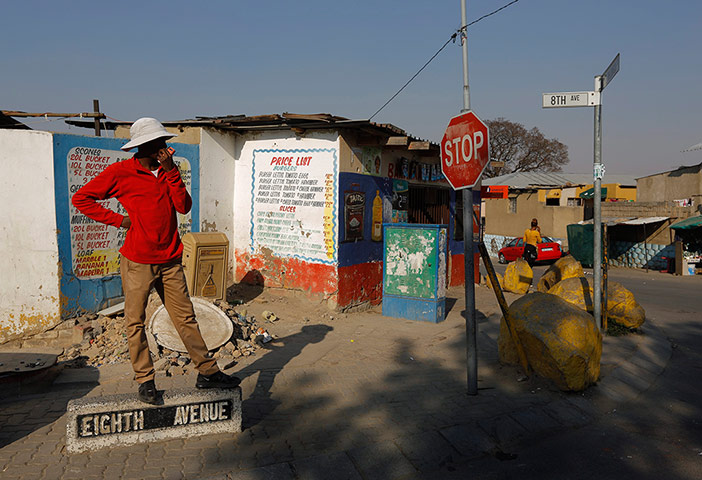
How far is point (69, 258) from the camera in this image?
721cm

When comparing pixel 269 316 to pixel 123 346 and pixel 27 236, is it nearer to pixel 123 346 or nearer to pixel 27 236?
pixel 123 346

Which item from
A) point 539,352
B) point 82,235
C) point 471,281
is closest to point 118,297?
point 82,235

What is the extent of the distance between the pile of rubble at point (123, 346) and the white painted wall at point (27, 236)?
568 mm

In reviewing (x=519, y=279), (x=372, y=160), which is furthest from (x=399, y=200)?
(x=519, y=279)

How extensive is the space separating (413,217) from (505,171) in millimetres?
44183

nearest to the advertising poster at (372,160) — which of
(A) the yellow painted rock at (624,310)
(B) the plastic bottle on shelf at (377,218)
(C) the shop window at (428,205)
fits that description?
(B) the plastic bottle on shelf at (377,218)

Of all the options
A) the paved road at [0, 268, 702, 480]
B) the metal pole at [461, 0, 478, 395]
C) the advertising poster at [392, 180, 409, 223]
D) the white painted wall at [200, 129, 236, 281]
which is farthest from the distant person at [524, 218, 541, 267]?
the metal pole at [461, 0, 478, 395]

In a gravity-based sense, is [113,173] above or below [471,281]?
above

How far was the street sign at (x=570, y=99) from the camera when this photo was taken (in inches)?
253

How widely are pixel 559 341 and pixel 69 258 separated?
21.8 feet

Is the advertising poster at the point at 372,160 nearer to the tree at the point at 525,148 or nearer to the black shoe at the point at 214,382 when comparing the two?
the black shoe at the point at 214,382

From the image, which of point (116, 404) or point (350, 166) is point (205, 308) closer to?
point (116, 404)

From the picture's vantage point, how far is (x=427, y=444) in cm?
397

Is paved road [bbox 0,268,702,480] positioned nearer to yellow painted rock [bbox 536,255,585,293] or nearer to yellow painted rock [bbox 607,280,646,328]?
yellow painted rock [bbox 607,280,646,328]
